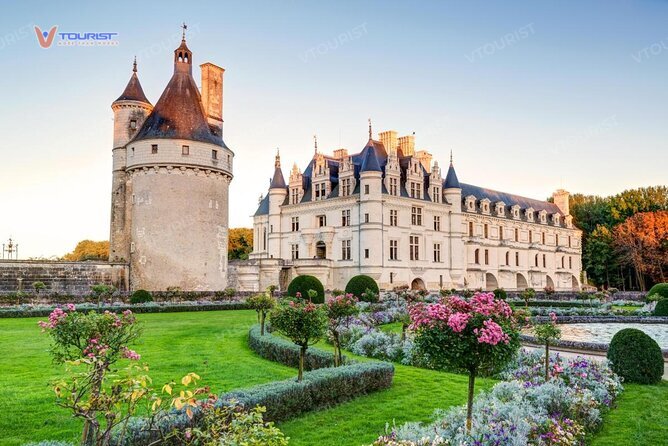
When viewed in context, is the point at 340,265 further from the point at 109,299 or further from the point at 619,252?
the point at 619,252

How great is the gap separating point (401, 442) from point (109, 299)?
24.2 metres

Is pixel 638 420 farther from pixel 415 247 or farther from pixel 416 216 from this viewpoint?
pixel 416 216

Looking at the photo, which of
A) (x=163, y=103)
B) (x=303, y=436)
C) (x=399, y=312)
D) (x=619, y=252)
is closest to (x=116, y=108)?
(x=163, y=103)

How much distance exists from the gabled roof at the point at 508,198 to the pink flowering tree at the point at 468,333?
47.3 m

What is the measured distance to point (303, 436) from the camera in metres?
7.40

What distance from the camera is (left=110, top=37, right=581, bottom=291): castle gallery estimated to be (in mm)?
32438

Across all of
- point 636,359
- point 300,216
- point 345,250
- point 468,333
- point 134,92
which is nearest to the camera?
point 468,333

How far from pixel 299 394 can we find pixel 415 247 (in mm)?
35542

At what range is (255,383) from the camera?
9852mm

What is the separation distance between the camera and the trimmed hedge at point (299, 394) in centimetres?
602

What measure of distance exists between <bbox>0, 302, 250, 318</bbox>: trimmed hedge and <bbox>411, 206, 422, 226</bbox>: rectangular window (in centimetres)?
1778

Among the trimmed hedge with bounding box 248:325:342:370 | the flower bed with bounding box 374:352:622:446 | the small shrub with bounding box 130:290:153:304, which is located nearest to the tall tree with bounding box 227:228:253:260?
the small shrub with bounding box 130:290:153:304

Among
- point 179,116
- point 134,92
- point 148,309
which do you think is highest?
point 134,92

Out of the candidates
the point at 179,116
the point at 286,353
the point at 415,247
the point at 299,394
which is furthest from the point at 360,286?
the point at 299,394
